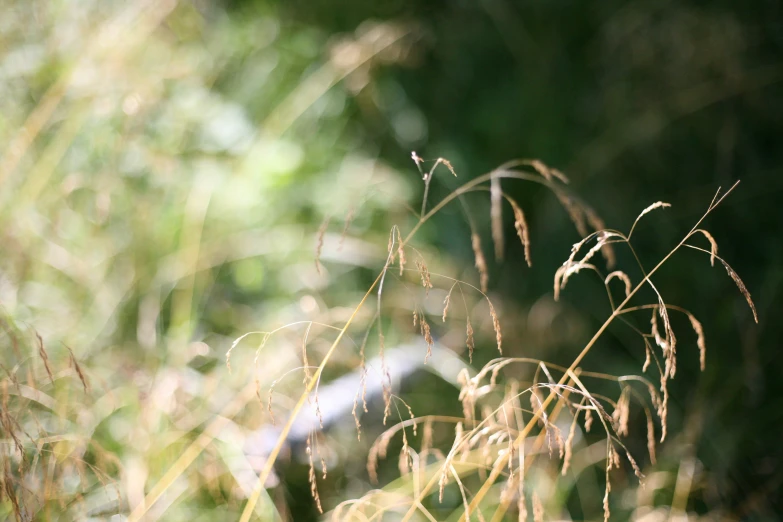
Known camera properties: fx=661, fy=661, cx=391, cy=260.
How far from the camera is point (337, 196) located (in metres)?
2.20

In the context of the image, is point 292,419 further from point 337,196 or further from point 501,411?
point 337,196

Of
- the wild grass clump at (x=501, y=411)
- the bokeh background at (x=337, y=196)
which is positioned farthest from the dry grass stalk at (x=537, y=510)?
the bokeh background at (x=337, y=196)

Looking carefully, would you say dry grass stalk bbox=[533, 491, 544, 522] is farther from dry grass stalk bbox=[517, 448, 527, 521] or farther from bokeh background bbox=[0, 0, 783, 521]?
bokeh background bbox=[0, 0, 783, 521]

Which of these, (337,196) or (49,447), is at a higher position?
(49,447)

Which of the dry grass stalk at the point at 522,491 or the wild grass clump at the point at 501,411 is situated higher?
the dry grass stalk at the point at 522,491

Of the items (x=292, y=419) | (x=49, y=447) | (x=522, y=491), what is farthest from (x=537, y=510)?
(x=49, y=447)

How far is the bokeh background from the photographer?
148cm

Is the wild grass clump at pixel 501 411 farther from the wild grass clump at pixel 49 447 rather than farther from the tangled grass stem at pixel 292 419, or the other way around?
the wild grass clump at pixel 49 447

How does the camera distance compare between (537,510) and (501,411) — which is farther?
(501,411)

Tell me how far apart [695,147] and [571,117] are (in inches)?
16.9

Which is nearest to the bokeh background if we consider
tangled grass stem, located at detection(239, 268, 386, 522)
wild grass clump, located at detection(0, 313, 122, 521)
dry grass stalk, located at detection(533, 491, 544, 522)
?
wild grass clump, located at detection(0, 313, 122, 521)

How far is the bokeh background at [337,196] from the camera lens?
148cm

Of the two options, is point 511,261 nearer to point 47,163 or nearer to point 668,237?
point 668,237

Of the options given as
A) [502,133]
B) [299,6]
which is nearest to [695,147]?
[502,133]
